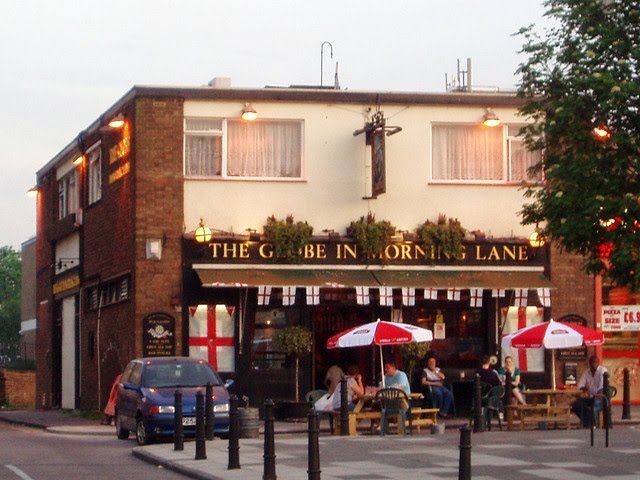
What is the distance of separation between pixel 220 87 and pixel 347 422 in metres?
9.93

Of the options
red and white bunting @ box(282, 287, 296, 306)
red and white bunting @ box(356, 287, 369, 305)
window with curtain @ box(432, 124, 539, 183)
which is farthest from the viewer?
window with curtain @ box(432, 124, 539, 183)

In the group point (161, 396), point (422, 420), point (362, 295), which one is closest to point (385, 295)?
point (362, 295)

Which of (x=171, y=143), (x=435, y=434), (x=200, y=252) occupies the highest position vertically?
(x=171, y=143)

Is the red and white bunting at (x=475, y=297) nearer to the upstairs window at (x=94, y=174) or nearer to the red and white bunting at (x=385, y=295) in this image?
the red and white bunting at (x=385, y=295)

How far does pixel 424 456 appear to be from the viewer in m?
20.3

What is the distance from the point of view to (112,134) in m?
34.8

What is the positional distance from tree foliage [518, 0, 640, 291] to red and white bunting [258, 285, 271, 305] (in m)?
10.6

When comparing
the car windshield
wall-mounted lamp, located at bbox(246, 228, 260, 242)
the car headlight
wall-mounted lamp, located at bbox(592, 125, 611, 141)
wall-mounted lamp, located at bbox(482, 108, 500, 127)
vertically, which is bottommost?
the car headlight

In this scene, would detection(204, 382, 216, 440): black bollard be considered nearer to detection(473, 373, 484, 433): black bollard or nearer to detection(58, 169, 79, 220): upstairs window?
detection(473, 373, 484, 433): black bollard

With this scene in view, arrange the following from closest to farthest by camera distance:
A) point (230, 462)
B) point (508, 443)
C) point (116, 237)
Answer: point (230, 462)
point (508, 443)
point (116, 237)

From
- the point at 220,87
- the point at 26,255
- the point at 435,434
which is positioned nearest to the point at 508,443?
the point at 435,434

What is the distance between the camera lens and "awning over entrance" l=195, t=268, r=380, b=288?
3097 centimetres

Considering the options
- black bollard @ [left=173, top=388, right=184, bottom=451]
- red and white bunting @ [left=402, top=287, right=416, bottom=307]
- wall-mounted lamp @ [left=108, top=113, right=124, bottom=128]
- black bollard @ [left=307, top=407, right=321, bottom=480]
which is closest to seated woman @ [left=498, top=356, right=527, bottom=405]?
red and white bunting @ [left=402, top=287, right=416, bottom=307]

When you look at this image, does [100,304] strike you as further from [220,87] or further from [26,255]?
[26,255]
